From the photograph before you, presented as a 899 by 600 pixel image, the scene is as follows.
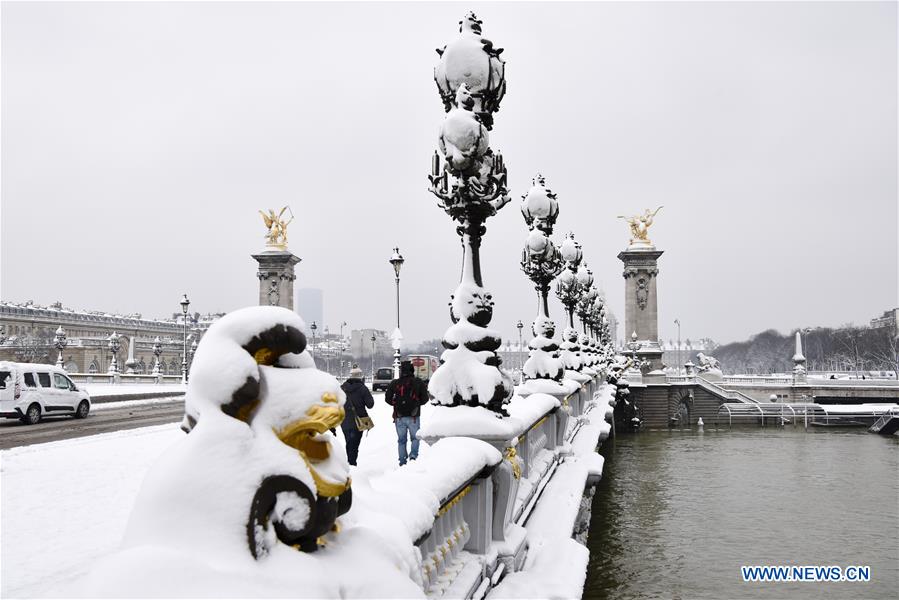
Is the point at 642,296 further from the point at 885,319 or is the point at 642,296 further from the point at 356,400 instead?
the point at 885,319

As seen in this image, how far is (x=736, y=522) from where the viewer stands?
20.6m

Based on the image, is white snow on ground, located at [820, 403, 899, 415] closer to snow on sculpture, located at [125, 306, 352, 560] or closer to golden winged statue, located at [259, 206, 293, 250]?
golden winged statue, located at [259, 206, 293, 250]

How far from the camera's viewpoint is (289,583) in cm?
198

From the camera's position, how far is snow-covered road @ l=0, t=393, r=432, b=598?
746 cm

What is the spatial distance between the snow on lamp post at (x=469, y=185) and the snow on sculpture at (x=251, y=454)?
4299mm

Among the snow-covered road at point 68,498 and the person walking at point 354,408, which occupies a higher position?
the person walking at point 354,408

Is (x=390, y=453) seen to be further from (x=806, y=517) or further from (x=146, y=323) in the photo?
(x=146, y=323)

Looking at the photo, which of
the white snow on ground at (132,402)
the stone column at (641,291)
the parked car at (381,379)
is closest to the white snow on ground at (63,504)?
the white snow on ground at (132,402)

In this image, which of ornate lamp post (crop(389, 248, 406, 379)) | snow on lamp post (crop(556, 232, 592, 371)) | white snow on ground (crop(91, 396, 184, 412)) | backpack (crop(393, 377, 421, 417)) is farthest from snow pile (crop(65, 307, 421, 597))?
white snow on ground (crop(91, 396, 184, 412))

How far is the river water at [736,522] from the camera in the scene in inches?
595

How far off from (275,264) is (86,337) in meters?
58.4

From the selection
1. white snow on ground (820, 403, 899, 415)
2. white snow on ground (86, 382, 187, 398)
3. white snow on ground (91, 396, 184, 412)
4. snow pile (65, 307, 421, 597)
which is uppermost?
snow pile (65, 307, 421, 597)

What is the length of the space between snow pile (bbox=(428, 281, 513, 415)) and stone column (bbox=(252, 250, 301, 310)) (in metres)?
52.5

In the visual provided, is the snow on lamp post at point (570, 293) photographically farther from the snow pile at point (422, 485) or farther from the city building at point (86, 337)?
the city building at point (86, 337)
